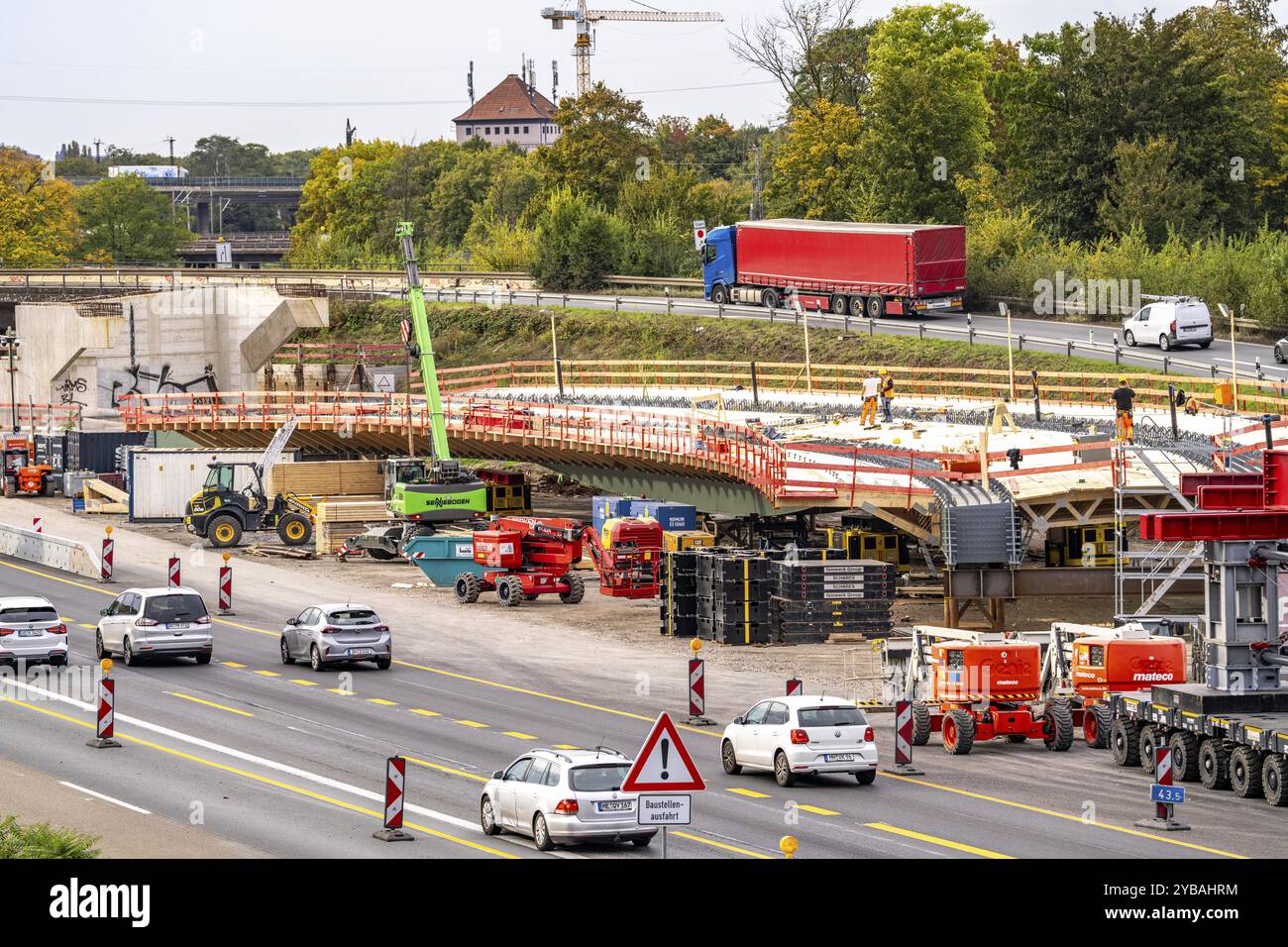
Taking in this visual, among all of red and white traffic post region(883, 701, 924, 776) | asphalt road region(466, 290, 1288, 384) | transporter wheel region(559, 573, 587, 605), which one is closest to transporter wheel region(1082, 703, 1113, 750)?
red and white traffic post region(883, 701, 924, 776)

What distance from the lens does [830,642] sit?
43.5 meters

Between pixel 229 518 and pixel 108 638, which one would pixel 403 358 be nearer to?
pixel 229 518

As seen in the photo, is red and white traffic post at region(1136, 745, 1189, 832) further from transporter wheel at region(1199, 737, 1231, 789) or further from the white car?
the white car

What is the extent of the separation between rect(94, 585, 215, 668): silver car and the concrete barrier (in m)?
13.0

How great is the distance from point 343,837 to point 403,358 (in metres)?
75.3

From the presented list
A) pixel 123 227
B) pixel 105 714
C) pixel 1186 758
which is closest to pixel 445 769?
pixel 105 714

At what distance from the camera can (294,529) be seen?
58969mm

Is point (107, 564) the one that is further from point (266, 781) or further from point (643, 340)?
point (643, 340)

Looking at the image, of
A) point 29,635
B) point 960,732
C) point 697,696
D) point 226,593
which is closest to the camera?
point 960,732

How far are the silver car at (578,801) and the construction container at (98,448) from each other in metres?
54.0

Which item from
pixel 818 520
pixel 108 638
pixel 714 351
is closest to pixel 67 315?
pixel 714 351

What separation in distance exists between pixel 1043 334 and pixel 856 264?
8166 mm

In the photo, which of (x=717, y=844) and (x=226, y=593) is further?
(x=226, y=593)

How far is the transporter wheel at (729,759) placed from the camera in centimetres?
2889
